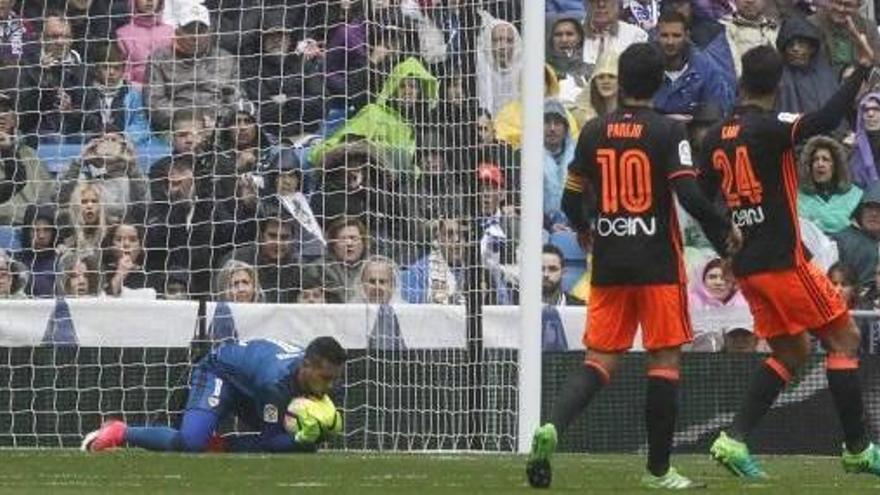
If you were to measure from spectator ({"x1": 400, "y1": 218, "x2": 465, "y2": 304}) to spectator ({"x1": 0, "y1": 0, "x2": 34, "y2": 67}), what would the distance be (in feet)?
12.2

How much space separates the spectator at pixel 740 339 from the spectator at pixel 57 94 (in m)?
5.16

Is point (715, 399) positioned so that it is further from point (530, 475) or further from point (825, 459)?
point (530, 475)

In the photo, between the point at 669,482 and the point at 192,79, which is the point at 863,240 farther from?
the point at 669,482

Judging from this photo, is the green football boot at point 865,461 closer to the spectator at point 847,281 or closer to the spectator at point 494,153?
the spectator at point 494,153

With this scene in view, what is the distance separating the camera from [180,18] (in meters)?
17.5

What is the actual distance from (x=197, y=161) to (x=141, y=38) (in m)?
1.05

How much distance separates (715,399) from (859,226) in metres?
3.06

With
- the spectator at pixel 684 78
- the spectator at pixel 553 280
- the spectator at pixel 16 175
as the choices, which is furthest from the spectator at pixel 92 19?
the spectator at pixel 684 78

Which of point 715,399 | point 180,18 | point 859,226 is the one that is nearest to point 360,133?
point 180,18

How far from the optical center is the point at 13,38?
17.6 meters

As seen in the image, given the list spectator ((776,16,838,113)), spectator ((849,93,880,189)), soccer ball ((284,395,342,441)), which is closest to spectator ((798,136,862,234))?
spectator ((849,93,880,189))

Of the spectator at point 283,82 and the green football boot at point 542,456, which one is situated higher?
the spectator at point 283,82

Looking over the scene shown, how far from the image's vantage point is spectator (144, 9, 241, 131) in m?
17.0

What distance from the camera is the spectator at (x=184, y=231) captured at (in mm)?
16891
